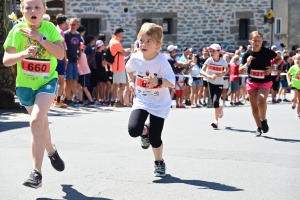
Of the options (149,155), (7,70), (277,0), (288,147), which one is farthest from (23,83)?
(277,0)

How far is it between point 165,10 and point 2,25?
54.1ft

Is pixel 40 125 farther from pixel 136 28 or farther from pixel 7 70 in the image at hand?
pixel 136 28

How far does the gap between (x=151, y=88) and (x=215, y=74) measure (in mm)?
5547

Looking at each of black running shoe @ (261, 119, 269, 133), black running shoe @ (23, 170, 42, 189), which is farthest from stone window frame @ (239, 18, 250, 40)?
black running shoe @ (23, 170, 42, 189)

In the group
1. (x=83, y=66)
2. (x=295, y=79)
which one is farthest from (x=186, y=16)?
(x=295, y=79)

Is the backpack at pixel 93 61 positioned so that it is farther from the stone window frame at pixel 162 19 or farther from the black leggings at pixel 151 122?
the stone window frame at pixel 162 19

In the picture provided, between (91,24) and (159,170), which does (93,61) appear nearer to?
(159,170)

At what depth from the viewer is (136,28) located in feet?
100

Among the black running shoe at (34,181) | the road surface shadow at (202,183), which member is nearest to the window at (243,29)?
the road surface shadow at (202,183)

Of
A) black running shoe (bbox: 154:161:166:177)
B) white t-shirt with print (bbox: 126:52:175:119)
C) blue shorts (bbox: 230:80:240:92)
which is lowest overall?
blue shorts (bbox: 230:80:240:92)

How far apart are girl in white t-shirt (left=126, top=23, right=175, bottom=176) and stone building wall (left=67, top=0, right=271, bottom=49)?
874 inches

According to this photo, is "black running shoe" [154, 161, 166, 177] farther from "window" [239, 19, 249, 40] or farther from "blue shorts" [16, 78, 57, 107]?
"window" [239, 19, 249, 40]

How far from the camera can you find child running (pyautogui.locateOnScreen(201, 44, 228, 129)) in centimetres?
1289

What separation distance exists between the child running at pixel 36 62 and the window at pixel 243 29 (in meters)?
26.6
